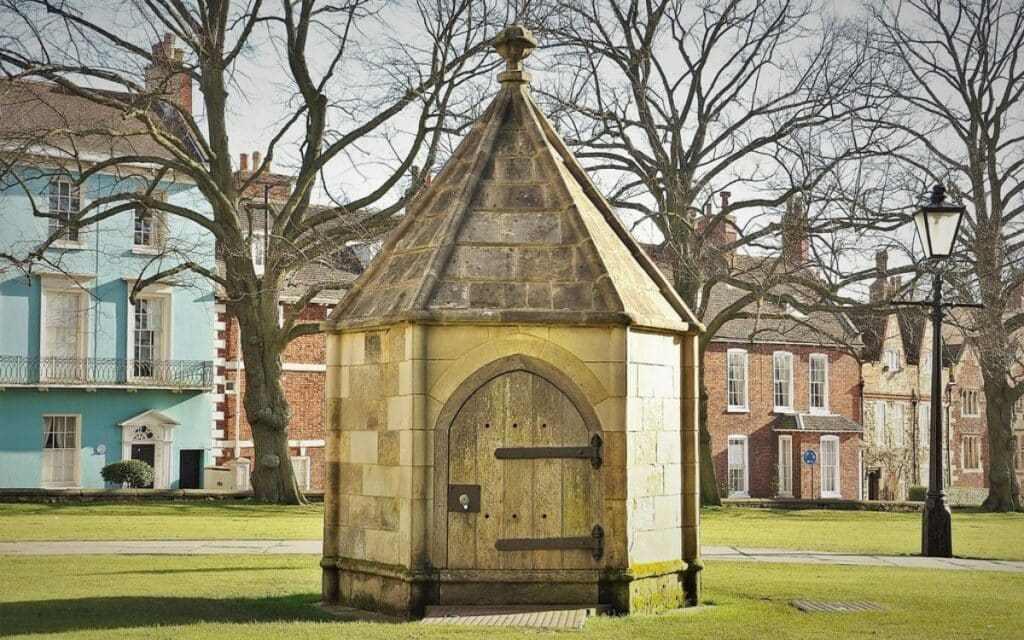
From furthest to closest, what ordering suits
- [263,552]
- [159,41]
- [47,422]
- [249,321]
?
[47,422] → [249,321] → [159,41] → [263,552]

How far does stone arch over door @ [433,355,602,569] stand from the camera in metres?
11.9

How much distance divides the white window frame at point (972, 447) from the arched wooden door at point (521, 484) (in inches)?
2351

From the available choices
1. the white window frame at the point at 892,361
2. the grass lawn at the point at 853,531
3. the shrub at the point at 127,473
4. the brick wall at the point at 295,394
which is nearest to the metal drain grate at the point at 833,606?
the grass lawn at the point at 853,531

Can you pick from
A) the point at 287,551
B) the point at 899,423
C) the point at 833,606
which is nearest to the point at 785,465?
the point at 899,423

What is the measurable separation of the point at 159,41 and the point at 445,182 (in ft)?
55.5

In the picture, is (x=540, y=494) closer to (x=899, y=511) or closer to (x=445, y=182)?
(x=445, y=182)

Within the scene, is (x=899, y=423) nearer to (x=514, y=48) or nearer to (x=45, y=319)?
(x=45, y=319)

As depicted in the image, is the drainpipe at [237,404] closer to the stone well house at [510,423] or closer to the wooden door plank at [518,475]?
the stone well house at [510,423]

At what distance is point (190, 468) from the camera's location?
4503 cm

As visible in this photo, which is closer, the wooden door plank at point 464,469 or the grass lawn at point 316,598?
the grass lawn at point 316,598

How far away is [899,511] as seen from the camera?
36781 mm

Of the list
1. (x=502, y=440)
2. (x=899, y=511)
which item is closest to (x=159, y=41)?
(x=502, y=440)

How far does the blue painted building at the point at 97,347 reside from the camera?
138ft

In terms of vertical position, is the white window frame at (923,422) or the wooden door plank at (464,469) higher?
the white window frame at (923,422)
